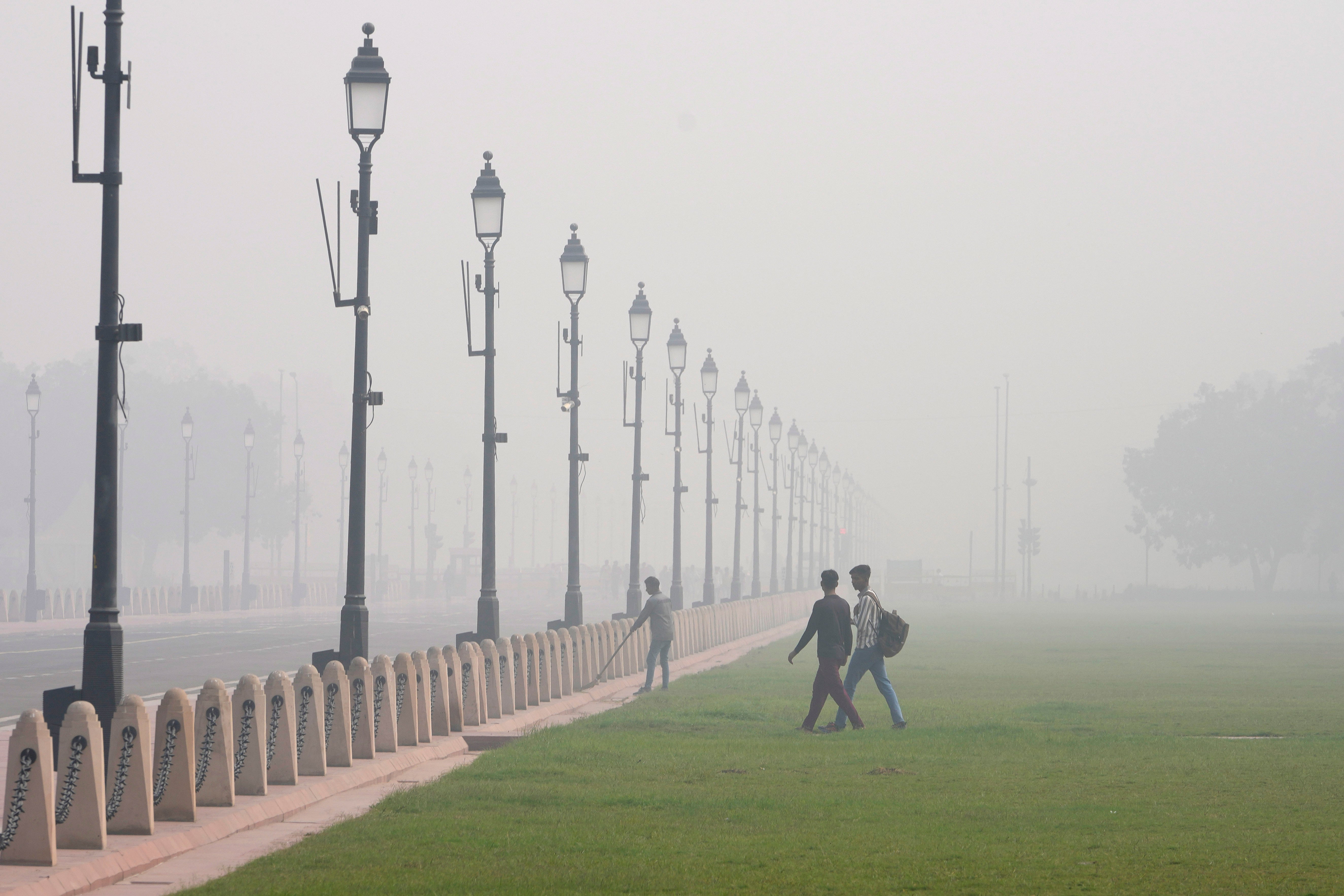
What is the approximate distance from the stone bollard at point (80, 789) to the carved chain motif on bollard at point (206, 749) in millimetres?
1832

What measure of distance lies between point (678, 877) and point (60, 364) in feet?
340

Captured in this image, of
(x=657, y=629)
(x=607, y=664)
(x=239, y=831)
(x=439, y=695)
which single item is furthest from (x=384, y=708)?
(x=607, y=664)

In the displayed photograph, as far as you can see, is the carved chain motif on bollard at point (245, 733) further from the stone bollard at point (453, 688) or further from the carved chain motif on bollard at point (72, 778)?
the stone bollard at point (453, 688)

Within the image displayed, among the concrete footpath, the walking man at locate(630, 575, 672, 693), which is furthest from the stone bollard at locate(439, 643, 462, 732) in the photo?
the walking man at locate(630, 575, 672, 693)

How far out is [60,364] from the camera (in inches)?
4242

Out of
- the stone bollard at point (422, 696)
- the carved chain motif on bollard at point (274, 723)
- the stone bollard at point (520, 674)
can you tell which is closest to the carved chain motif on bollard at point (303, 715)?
the carved chain motif on bollard at point (274, 723)

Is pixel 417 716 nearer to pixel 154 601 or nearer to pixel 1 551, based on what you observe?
pixel 154 601

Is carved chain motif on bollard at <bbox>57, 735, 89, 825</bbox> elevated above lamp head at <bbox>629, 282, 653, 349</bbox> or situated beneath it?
situated beneath

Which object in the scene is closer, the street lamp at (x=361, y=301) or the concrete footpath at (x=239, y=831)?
the concrete footpath at (x=239, y=831)

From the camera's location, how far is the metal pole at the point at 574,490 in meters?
30.8

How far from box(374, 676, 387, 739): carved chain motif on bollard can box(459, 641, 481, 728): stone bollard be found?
345cm

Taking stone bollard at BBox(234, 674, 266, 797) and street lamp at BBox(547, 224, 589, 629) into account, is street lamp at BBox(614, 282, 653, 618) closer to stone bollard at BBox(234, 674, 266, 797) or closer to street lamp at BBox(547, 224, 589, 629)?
street lamp at BBox(547, 224, 589, 629)

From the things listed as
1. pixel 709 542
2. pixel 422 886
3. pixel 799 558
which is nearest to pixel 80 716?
pixel 422 886

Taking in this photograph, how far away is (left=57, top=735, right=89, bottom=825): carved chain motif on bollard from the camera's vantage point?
34.1 ft
